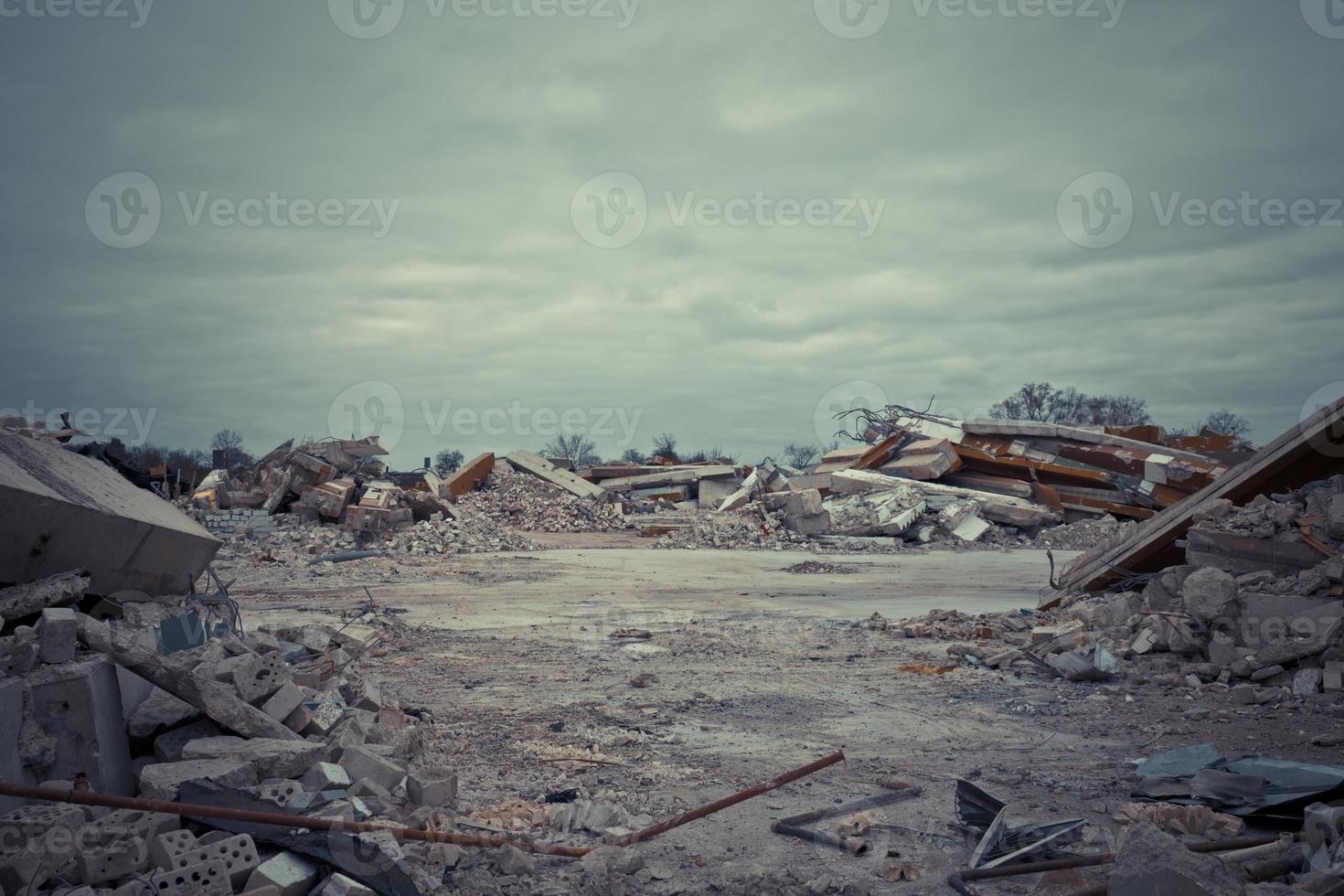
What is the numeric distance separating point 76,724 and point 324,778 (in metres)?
Result: 1.12

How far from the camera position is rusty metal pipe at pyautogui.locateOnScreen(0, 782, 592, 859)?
3182mm

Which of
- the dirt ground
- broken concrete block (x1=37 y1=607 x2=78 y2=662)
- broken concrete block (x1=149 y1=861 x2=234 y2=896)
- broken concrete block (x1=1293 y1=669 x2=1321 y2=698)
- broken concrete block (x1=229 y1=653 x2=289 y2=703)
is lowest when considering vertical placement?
the dirt ground

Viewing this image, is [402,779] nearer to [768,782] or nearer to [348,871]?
[348,871]

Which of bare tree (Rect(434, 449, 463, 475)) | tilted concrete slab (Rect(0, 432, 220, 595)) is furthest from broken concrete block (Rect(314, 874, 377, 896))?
bare tree (Rect(434, 449, 463, 475))

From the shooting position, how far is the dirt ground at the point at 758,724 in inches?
154

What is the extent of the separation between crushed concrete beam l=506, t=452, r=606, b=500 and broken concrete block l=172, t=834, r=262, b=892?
72.4ft

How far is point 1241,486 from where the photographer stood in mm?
8305

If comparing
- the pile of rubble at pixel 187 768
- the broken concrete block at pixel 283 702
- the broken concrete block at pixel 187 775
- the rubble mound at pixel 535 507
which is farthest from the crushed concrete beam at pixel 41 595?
the rubble mound at pixel 535 507

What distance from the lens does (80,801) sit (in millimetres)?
3209

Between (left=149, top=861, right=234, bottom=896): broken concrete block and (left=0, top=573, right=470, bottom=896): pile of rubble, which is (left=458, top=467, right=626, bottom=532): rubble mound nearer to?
(left=0, top=573, right=470, bottom=896): pile of rubble

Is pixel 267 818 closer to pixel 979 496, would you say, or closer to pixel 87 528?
pixel 87 528

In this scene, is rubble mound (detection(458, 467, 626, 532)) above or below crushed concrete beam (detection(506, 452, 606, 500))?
below

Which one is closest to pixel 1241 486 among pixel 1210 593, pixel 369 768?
pixel 1210 593

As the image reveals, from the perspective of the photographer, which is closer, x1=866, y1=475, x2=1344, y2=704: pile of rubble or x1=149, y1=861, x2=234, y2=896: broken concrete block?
x1=149, y1=861, x2=234, y2=896: broken concrete block
